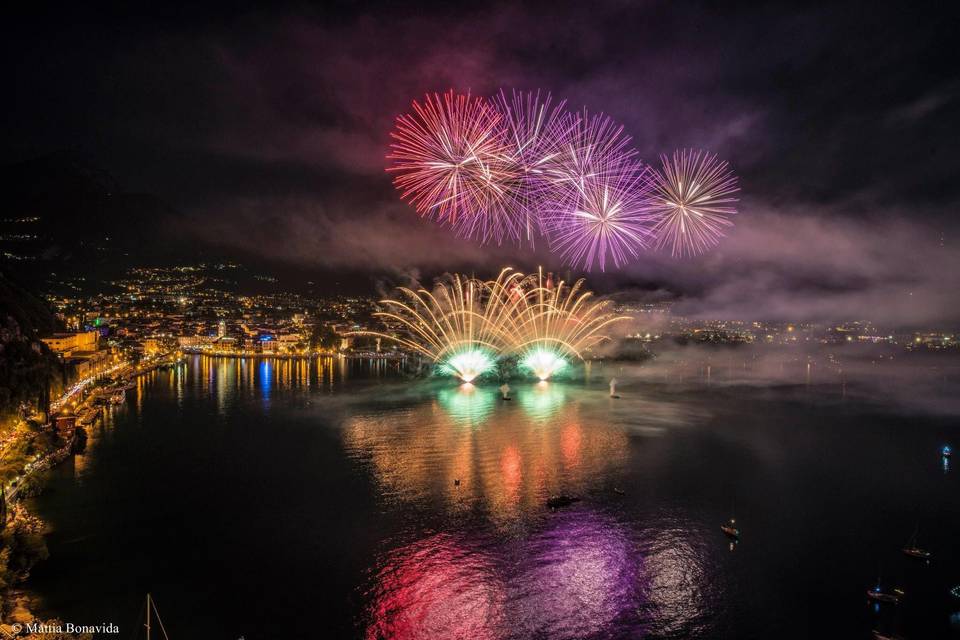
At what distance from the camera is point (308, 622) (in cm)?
1140

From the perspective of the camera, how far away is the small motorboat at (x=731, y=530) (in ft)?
51.6

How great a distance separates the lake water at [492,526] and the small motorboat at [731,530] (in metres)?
0.27

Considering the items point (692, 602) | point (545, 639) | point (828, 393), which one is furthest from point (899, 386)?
point (545, 639)

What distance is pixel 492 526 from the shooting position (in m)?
15.9

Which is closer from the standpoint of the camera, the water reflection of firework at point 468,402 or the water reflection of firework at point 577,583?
the water reflection of firework at point 577,583

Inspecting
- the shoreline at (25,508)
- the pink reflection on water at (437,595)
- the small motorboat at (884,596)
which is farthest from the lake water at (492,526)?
the shoreline at (25,508)

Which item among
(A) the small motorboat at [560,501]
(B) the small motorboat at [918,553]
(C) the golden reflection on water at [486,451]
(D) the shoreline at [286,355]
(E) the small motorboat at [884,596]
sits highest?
(D) the shoreline at [286,355]

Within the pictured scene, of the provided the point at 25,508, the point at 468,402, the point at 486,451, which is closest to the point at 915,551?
the point at 486,451

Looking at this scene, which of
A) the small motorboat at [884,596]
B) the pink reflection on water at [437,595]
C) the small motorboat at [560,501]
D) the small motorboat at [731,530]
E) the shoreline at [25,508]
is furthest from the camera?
the small motorboat at [560,501]

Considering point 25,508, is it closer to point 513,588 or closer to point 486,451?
point 513,588

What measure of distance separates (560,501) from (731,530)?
4.74 metres

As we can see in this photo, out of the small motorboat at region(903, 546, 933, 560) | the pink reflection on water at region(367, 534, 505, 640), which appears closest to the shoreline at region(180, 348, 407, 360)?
the pink reflection on water at region(367, 534, 505, 640)

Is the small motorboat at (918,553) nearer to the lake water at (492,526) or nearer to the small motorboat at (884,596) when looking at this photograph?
the lake water at (492,526)

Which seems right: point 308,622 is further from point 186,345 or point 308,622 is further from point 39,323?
point 186,345
